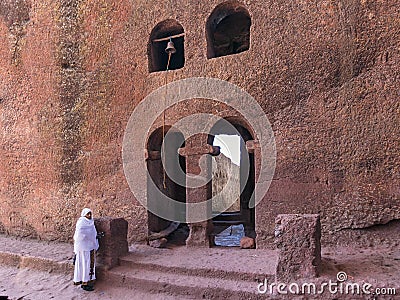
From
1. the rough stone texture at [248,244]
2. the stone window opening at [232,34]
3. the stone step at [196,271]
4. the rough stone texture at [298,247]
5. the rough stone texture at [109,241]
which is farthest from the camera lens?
the stone window opening at [232,34]

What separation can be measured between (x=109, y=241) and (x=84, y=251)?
473mm

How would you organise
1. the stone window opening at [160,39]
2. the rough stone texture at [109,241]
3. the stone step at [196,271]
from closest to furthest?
the stone step at [196,271] → the rough stone texture at [109,241] → the stone window opening at [160,39]

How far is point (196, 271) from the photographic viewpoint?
550cm

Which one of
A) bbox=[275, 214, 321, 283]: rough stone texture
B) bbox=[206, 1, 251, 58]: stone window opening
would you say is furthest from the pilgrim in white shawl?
bbox=[206, 1, 251, 58]: stone window opening

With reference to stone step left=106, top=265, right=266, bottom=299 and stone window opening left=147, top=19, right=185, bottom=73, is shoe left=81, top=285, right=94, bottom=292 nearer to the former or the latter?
stone step left=106, top=265, right=266, bottom=299

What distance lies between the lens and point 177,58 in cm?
944

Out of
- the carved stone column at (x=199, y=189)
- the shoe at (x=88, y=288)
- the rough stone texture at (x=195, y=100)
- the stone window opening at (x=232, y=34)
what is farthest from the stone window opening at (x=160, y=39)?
the shoe at (x=88, y=288)

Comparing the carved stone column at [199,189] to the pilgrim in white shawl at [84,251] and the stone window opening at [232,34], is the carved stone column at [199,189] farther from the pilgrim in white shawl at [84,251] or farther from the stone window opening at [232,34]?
the stone window opening at [232,34]

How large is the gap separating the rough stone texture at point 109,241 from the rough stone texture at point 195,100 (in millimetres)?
1113

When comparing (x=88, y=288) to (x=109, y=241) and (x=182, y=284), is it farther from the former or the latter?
(x=182, y=284)

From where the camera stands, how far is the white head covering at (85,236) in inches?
A: 228

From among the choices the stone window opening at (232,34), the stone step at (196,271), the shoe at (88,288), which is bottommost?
the shoe at (88,288)

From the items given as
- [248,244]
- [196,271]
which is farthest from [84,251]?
[248,244]

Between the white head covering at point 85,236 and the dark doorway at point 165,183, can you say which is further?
the dark doorway at point 165,183
